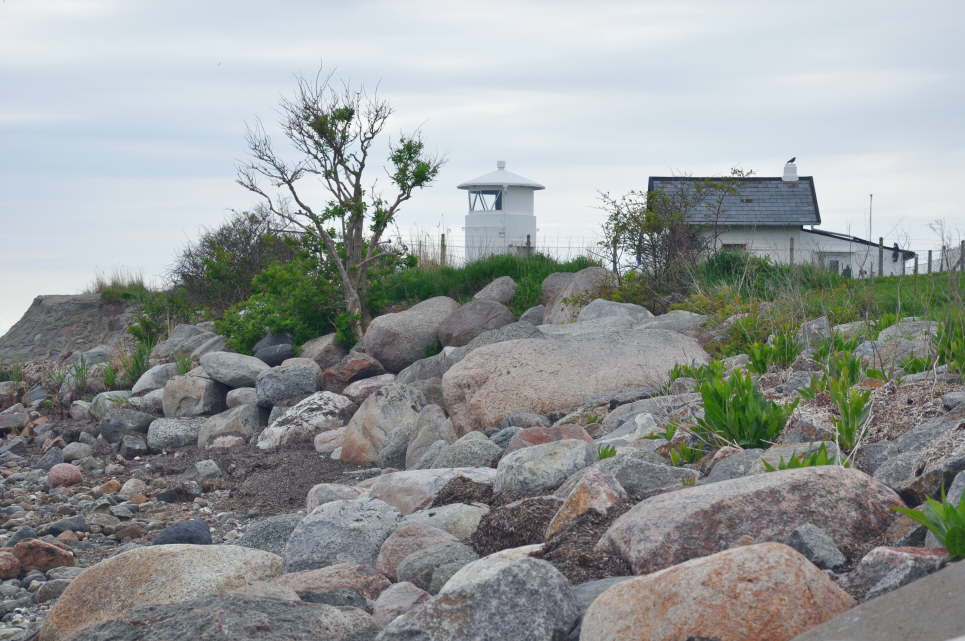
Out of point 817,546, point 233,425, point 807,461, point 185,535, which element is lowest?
point 233,425

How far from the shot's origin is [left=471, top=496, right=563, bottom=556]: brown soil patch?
4.69 m

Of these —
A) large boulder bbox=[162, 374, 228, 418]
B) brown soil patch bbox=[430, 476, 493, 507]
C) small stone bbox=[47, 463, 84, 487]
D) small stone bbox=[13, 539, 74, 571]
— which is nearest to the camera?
brown soil patch bbox=[430, 476, 493, 507]

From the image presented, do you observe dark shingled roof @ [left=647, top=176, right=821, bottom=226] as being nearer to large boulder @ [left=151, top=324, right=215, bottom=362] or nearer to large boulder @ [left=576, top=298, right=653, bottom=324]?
large boulder @ [left=151, top=324, right=215, bottom=362]

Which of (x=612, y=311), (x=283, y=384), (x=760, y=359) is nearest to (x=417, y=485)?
(x=760, y=359)

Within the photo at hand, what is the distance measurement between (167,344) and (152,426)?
5.76m

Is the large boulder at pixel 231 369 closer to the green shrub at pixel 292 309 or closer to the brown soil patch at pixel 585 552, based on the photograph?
the green shrub at pixel 292 309

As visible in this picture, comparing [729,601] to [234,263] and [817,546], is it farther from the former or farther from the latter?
[234,263]

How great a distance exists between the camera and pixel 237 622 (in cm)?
344

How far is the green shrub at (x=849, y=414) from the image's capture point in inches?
196

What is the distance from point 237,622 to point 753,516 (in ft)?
6.54

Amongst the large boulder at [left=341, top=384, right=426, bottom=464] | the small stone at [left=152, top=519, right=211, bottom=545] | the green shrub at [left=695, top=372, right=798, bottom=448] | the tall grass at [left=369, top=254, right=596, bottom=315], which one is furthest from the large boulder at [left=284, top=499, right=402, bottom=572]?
the tall grass at [left=369, top=254, right=596, bottom=315]

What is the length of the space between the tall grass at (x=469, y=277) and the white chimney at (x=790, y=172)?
14.3m

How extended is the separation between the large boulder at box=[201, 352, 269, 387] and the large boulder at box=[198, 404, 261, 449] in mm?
1106

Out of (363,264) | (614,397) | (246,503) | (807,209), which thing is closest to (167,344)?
(363,264)
